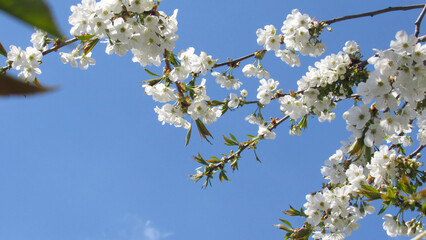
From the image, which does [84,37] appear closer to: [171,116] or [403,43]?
[171,116]

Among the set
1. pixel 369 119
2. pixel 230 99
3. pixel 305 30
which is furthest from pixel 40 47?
pixel 369 119

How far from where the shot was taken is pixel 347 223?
12.2 ft

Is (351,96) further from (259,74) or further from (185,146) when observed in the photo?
(185,146)

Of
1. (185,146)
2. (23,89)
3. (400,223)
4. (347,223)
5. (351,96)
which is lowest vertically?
(23,89)

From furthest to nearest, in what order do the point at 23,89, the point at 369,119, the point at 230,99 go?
the point at 230,99, the point at 369,119, the point at 23,89

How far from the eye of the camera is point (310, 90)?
3.48 metres

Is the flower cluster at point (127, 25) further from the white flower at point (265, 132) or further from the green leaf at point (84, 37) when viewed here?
the white flower at point (265, 132)

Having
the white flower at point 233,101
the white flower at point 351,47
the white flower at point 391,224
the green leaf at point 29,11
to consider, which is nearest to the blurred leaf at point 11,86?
the green leaf at point 29,11

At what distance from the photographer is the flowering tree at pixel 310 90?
2580mm

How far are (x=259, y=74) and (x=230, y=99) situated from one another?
0.49 meters

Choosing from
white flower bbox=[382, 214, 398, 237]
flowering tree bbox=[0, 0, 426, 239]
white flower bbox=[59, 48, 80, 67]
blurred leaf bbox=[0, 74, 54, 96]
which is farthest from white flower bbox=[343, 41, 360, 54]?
blurred leaf bbox=[0, 74, 54, 96]

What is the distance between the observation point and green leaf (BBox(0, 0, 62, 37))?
12.6 inches

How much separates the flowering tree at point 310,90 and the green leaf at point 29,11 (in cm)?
257

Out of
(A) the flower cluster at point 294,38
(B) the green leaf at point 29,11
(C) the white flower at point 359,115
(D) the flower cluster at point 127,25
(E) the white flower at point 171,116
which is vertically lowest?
(B) the green leaf at point 29,11
